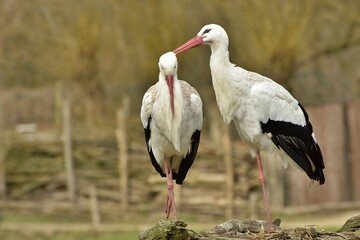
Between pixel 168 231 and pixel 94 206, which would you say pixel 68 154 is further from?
pixel 168 231

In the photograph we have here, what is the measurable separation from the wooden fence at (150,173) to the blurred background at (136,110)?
0.03 metres

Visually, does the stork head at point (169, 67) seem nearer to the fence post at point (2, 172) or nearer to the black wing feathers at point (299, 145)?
the black wing feathers at point (299, 145)

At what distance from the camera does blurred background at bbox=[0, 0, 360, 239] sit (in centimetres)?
2002

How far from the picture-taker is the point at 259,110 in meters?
8.45

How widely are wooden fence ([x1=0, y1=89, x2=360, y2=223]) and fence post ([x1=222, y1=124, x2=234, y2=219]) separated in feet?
0.06

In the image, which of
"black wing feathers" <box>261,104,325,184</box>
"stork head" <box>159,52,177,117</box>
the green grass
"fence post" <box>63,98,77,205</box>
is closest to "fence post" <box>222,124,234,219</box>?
the green grass

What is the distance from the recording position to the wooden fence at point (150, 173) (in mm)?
20000

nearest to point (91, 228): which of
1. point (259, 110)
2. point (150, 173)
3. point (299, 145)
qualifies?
point (150, 173)

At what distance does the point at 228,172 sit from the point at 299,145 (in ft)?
37.8

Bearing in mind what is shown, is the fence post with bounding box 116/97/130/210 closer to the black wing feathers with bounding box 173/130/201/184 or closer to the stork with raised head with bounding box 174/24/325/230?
the black wing feathers with bounding box 173/130/201/184

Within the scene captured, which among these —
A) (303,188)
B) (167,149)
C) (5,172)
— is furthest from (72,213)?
(167,149)

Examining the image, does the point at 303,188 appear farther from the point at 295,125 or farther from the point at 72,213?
the point at 295,125

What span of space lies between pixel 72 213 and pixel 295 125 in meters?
13.0

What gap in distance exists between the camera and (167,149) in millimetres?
9141
